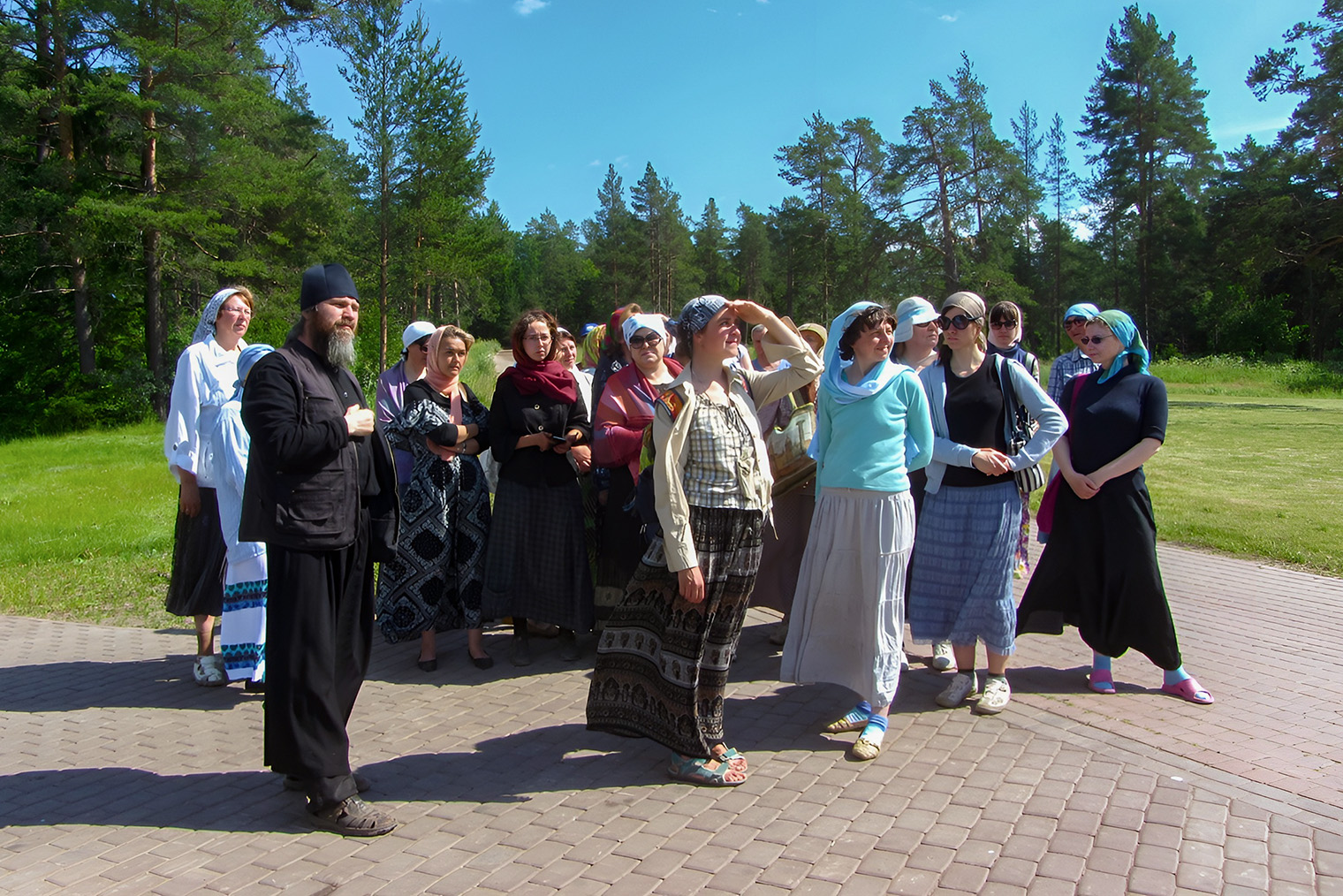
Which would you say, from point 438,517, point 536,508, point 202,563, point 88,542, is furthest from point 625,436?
point 88,542

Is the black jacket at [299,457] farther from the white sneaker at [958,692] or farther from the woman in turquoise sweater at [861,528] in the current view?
the white sneaker at [958,692]

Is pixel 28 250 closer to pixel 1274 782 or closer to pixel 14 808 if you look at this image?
pixel 14 808

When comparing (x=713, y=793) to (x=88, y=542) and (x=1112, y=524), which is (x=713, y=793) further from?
(x=88, y=542)

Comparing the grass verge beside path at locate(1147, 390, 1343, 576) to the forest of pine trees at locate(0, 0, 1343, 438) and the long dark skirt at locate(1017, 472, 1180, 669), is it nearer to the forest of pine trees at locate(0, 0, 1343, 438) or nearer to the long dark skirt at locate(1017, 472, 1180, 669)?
the long dark skirt at locate(1017, 472, 1180, 669)

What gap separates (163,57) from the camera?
2572 cm

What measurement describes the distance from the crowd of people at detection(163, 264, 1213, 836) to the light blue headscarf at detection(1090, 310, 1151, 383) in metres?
0.01

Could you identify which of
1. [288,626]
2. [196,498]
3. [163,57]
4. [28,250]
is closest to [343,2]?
[163,57]

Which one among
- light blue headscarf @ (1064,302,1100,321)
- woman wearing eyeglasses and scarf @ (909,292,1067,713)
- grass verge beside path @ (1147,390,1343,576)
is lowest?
grass verge beside path @ (1147,390,1343,576)

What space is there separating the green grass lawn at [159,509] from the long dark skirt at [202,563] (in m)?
1.76

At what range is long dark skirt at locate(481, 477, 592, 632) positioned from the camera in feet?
18.8

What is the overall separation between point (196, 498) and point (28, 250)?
29553mm

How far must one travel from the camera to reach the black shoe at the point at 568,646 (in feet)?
19.2

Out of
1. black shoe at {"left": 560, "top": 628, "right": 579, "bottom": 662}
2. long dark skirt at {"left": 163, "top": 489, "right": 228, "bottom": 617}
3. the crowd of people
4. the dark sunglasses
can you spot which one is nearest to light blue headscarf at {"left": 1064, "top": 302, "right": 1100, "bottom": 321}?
the crowd of people

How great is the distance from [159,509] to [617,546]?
924 centimetres
